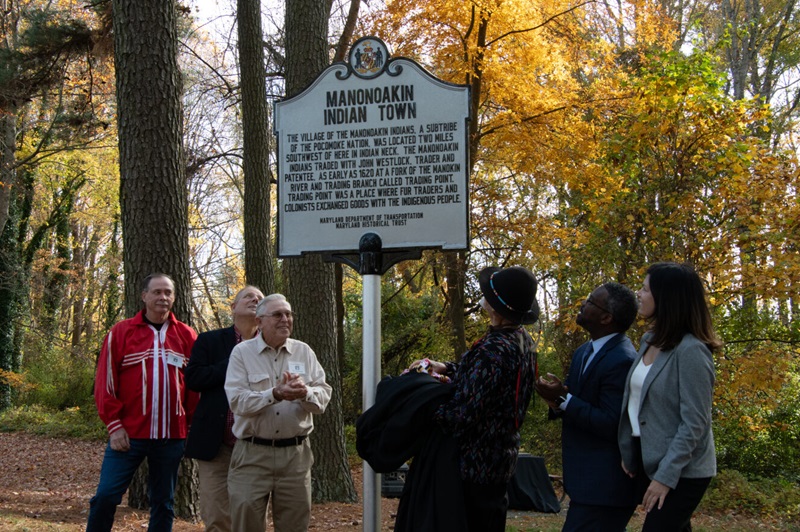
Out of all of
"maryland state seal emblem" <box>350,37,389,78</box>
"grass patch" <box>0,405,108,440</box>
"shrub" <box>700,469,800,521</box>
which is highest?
"maryland state seal emblem" <box>350,37,389,78</box>

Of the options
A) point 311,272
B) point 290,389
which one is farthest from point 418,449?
point 311,272

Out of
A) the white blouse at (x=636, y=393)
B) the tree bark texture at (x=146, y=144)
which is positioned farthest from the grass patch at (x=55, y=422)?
the white blouse at (x=636, y=393)

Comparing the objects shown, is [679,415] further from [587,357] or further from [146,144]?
[146,144]

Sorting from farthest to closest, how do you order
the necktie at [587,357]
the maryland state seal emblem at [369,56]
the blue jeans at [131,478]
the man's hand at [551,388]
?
the blue jeans at [131,478] < the maryland state seal emblem at [369,56] < the necktie at [587,357] < the man's hand at [551,388]

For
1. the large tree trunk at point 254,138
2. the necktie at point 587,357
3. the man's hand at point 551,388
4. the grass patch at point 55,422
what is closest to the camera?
the man's hand at point 551,388

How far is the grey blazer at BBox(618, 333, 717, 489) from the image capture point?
355cm

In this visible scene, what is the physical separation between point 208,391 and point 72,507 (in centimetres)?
472

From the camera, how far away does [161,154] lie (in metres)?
7.29

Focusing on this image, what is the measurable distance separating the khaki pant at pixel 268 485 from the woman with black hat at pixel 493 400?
1499mm

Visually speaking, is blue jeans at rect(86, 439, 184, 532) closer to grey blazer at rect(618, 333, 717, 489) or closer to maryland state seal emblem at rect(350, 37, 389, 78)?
maryland state seal emblem at rect(350, 37, 389, 78)

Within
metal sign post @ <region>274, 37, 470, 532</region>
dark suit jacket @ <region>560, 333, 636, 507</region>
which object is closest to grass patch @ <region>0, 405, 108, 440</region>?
metal sign post @ <region>274, 37, 470, 532</region>

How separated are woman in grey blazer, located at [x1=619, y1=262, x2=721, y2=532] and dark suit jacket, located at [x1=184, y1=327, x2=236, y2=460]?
2686mm

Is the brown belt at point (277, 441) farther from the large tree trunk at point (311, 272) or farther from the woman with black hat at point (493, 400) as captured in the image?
the large tree trunk at point (311, 272)

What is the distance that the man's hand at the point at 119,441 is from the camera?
17.0 feet
